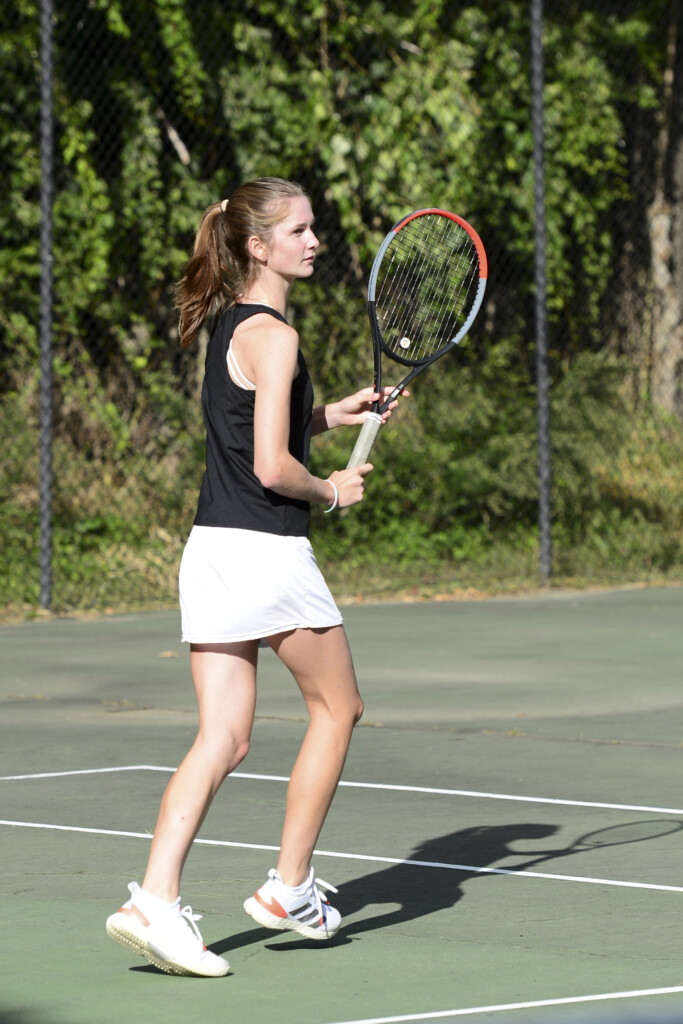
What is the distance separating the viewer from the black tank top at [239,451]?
4320mm

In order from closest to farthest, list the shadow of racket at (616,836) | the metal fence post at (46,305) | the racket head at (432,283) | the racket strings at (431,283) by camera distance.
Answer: the racket head at (432,283), the shadow of racket at (616,836), the racket strings at (431,283), the metal fence post at (46,305)

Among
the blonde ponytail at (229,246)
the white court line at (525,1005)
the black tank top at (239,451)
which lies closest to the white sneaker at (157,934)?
the white court line at (525,1005)

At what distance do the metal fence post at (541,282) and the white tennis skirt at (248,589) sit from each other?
29.6 ft

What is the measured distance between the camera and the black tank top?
14.2ft

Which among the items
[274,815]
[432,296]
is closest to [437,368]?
[432,296]

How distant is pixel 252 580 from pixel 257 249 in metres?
0.83

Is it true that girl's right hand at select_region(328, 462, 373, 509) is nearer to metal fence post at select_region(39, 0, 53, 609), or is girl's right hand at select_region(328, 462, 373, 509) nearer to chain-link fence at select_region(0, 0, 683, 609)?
metal fence post at select_region(39, 0, 53, 609)

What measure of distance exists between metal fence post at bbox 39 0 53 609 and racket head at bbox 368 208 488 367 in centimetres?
280

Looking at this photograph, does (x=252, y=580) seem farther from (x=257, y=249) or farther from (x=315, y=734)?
(x=257, y=249)

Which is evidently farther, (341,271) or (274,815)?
(341,271)

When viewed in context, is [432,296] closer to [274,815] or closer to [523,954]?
[274,815]

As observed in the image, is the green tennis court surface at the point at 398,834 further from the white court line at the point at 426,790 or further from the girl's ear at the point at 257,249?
the girl's ear at the point at 257,249

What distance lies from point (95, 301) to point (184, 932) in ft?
37.3

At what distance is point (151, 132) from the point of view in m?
14.9
